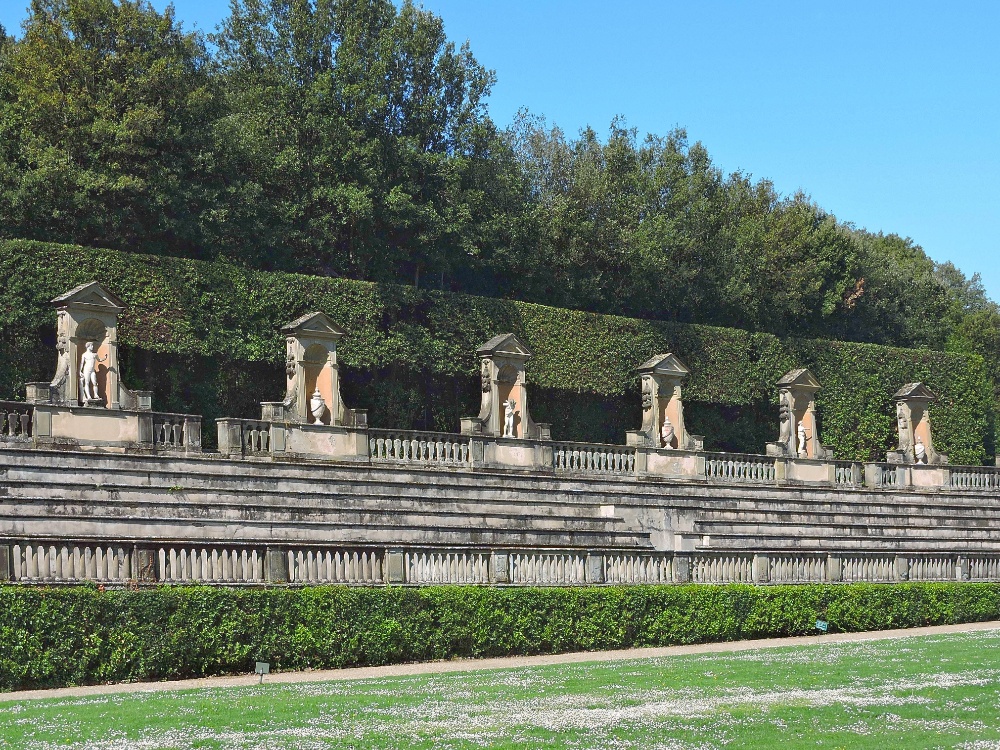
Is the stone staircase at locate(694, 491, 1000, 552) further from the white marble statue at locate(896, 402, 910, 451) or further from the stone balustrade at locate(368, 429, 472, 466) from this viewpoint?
the stone balustrade at locate(368, 429, 472, 466)

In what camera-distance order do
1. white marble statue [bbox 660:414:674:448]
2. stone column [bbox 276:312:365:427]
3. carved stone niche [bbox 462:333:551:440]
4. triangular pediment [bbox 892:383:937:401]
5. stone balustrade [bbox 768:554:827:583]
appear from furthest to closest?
triangular pediment [bbox 892:383:937:401] → white marble statue [bbox 660:414:674:448] → carved stone niche [bbox 462:333:551:440] → stone column [bbox 276:312:365:427] → stone balustrade [bbox 768:554:827:583]

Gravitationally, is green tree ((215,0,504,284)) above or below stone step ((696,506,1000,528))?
above

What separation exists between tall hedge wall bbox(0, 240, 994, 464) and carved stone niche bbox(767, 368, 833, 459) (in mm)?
3365

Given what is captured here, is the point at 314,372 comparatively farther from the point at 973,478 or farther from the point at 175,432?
the point at 973,478

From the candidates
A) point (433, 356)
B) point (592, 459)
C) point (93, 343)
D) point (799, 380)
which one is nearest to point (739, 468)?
point (799, 380)

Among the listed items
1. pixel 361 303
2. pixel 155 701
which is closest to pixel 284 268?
pixel 361 303

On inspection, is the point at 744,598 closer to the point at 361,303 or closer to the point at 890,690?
the point at 890,690

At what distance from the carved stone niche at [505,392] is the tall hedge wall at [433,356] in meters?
3.24

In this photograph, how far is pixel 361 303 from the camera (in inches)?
1490

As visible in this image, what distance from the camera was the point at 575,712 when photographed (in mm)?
14633

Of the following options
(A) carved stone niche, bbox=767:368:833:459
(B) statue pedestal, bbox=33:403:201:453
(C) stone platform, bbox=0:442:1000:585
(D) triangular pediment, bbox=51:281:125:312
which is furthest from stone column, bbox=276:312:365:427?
(A) carved stone niche, bbox=767:368:833:459

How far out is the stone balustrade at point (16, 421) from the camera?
25.6 m

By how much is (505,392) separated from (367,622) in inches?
626

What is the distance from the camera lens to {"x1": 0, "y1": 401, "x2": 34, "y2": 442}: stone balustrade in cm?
2562
